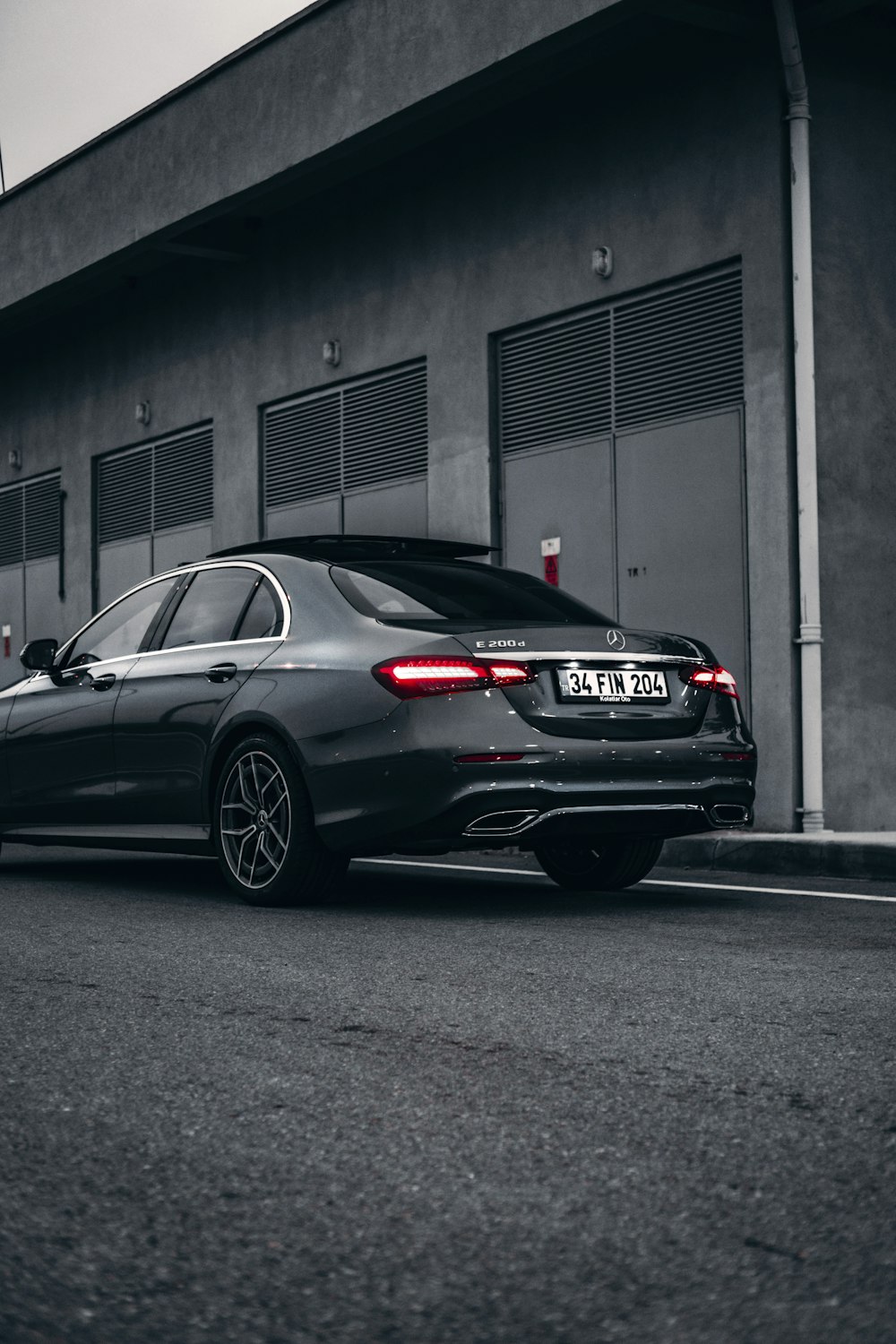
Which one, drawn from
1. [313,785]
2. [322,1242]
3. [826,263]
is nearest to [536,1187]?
[322,1242]

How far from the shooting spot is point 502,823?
6418 mm

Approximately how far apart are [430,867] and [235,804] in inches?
102

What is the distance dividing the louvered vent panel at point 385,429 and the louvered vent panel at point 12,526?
732cm

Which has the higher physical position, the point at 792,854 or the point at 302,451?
the point at 302,451

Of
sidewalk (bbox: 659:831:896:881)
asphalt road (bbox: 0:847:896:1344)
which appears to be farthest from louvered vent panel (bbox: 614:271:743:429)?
asphalt road (bbox: 0:847:896:1344)

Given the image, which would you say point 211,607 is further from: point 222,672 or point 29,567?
point 29,567

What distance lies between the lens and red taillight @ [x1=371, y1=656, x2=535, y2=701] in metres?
6.46

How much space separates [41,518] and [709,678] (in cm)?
1547

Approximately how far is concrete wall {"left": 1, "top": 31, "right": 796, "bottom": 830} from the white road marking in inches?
93.0

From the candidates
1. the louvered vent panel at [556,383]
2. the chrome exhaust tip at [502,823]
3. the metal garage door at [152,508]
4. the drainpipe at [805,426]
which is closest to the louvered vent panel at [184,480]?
the metal garage door at [152,508]

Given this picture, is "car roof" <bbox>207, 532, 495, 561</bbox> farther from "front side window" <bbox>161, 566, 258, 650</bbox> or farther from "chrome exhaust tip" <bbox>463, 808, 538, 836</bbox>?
"chrome exhaust tip" <bbox>463, 808, 538, 836</bbox>

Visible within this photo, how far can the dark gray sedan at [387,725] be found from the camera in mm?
6457

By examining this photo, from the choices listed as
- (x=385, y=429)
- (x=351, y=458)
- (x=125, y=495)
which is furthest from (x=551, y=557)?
(x=125, y=495)

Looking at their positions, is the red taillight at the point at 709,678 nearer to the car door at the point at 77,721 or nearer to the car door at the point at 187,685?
the car door at the point at 187,685
